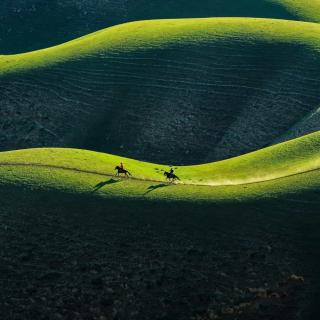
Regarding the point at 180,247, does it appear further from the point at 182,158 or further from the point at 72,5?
the point at 72,5

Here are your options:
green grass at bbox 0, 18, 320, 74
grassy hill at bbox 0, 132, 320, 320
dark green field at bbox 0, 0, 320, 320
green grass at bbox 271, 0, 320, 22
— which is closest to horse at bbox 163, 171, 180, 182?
dark green field at bbox 0, 0, 320, 320

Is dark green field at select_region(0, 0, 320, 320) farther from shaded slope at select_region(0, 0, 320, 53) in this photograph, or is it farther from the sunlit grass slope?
shaded slope at select_region(0, 0, 320, 53)

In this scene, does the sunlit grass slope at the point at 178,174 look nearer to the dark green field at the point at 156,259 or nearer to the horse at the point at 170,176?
the horse at the point at 170,176

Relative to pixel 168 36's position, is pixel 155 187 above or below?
below

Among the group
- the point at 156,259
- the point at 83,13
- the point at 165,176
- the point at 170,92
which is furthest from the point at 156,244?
the point at 83,13

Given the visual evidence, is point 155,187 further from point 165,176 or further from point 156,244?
point 156,244

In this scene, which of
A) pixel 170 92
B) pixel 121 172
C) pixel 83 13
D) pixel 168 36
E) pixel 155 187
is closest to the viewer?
pixel 155 187
